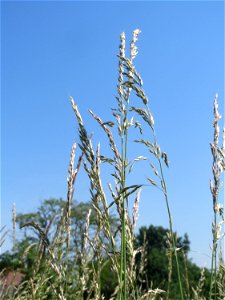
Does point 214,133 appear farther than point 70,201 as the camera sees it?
Yes

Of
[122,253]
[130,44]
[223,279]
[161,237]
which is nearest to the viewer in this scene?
[122,253]

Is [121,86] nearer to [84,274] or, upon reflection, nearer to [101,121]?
[101,121]

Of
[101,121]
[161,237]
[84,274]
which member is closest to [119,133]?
[101,121]

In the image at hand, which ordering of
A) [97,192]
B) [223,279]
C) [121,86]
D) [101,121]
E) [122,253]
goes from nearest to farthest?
[122,253] < [97,192] < [101,121] < [121,86] < [223,279]

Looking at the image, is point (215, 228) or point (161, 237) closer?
point (215, 228)

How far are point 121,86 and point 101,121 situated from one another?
0.27 meters

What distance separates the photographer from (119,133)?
241cm

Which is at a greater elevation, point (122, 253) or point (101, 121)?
point (101, 121)

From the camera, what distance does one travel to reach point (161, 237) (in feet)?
212

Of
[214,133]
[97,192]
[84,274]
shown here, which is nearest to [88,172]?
[97,192]

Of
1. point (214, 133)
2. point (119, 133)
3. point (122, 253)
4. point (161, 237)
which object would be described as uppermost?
point (161, 237)

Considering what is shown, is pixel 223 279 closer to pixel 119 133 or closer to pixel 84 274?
pixel 84 274

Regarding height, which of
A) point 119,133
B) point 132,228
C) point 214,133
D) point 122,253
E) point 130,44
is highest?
point 130,44

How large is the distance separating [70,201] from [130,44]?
2.91ft
